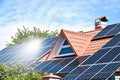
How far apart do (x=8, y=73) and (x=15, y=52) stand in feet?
25.8

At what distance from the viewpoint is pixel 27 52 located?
98.5 ft

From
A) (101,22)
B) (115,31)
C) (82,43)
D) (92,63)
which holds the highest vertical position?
(101,22)

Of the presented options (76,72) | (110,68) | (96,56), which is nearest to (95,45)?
(96,56)

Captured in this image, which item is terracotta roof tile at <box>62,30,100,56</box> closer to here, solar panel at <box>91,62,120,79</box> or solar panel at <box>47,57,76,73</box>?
solar panel at <box>47,57,76,73</box>

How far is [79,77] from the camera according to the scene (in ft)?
63.1

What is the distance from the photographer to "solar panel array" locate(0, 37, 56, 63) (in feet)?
91.1

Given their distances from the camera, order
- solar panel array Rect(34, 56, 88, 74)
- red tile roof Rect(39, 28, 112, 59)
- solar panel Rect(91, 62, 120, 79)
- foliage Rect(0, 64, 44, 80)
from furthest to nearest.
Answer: red tile roof Rect(39, 28, 112, 59), foliage Rect(0, 64, 44, 80), solar panel array Rect(34, 56, 88, 74), solar panel Rect(91, 62, 120, 79)

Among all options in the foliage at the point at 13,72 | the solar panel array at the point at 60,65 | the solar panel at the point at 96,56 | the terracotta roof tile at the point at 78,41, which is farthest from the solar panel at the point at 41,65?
the solar panel at the point at 96,56

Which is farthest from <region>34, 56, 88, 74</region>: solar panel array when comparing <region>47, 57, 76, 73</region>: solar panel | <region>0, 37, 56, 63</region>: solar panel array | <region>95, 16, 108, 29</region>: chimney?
<region>95, 16, 108, 29</region>: chimney

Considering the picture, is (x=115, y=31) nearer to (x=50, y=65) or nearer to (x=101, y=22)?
(x=50, y=65)

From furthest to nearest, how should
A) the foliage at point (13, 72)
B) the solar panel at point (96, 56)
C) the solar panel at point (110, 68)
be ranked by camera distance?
1. the foliage at point (13, 72)
2. the solar panel at point (96, 56)
3. the solar panel at point (110, 68)

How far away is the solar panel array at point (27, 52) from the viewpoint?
27.8 metres

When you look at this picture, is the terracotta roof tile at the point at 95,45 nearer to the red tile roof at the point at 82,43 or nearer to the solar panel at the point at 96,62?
the red tile roof at the point at 82,43

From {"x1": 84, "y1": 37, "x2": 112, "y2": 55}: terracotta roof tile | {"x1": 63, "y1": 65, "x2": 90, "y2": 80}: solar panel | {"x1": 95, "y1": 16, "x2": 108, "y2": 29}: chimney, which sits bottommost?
{"x1": 63, "y1": 65, "x2": 90, "y2": 80}: solar panel
